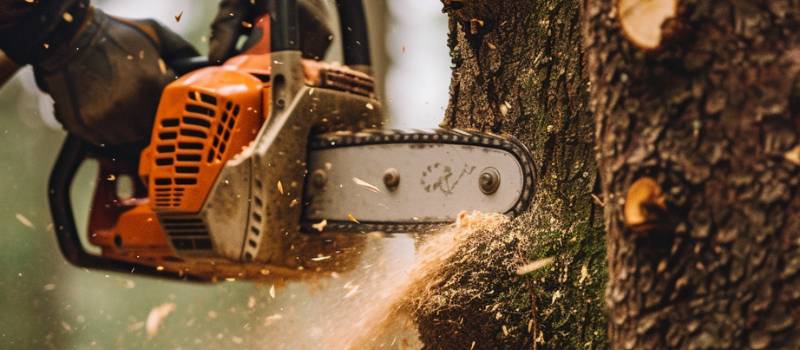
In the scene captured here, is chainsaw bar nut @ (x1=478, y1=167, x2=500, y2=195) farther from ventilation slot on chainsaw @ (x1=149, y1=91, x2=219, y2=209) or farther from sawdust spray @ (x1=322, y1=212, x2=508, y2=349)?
ventilation slot on chainsaw @ (x1=149, y1=91, x2=219, y2=209)

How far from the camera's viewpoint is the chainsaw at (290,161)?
210cm

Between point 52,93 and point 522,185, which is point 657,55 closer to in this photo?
point 522,185

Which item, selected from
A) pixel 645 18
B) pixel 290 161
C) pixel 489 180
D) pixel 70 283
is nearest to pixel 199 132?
pixel 290 161

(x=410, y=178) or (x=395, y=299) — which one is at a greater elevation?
(x=410, y=178)

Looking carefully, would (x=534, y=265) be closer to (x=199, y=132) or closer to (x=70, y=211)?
(x=199, y=132)

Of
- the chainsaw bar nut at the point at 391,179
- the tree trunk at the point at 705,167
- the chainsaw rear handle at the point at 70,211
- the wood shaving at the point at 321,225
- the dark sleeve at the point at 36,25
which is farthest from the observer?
the chainsaw rear handle at the point at 70,211

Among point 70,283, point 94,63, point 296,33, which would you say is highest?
point 296,33

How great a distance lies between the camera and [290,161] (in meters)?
2.31

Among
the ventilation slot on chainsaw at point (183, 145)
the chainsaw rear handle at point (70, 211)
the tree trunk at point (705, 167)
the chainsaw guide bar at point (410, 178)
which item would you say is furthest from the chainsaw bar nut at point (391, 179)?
the chainsaw rear handle at point (70, 211)

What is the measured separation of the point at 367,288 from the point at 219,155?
2.01 feet

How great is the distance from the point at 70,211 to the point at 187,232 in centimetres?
69

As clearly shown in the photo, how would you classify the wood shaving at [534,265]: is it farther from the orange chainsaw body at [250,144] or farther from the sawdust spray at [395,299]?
the orange chainsaw body at [250,144]

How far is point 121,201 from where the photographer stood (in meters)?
2.93

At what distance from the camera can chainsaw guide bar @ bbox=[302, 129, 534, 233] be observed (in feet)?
6.62
